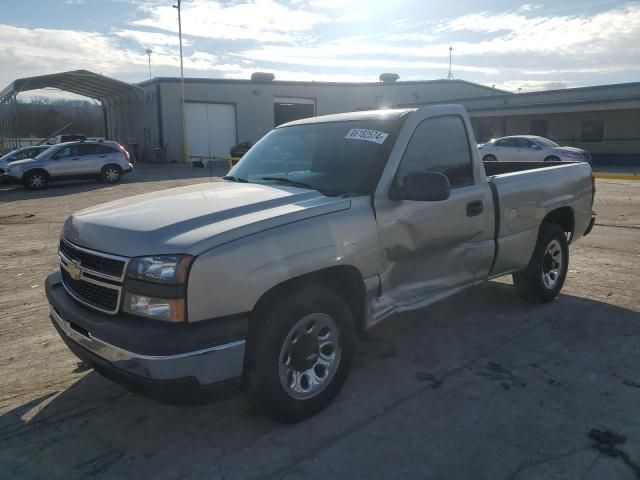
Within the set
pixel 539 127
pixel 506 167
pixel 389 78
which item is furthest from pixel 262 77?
pixel 506 167

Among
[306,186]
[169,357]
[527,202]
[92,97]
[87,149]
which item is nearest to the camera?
[169,357]

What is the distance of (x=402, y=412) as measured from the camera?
11.2 ft

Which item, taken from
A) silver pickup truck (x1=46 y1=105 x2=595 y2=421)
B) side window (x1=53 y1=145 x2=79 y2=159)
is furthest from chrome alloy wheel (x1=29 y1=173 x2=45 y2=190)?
silver pickup truck (x1=46 y1=105 x2=595 y2=421)

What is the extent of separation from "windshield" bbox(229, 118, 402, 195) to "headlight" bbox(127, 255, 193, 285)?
4.20 feet

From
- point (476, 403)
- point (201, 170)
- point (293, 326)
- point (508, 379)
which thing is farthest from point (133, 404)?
point (201, 170)

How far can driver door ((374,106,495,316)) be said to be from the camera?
3.71 meters

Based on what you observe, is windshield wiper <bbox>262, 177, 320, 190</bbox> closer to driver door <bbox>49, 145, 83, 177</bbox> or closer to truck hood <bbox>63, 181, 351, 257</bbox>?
truck hood <bbox>63, 181, 351, 257</bbox>

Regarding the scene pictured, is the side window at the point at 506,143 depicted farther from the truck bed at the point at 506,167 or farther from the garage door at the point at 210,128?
the garage door at the point at 210,128

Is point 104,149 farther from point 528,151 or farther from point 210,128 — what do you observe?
point 528,151

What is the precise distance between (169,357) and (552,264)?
4315mm

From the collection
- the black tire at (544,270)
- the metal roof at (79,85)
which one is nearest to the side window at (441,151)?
the black tire at (544,270)

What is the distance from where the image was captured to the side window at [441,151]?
395 cm

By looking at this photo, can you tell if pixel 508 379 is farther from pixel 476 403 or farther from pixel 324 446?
pixel 324 446

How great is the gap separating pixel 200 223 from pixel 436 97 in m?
46.7
